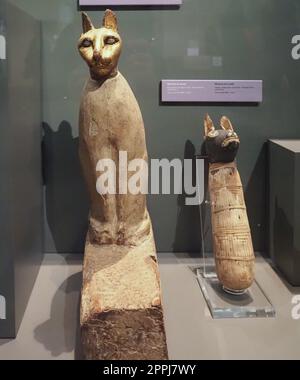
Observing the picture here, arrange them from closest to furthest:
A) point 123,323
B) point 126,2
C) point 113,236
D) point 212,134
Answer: point 123,323, point 113,236, point 212,134, point 126,2

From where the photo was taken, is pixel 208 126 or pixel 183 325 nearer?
pixel 183 325

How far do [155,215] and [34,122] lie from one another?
0.66m

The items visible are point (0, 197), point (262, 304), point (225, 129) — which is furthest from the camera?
point (225, 129)

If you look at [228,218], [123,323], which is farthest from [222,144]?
[123,323]

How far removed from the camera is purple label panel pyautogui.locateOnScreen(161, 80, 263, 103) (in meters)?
2.08

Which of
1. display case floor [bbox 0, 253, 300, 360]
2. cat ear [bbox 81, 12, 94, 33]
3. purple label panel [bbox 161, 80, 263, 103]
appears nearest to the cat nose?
cat ear [bbox 81, 12, 94, 33]

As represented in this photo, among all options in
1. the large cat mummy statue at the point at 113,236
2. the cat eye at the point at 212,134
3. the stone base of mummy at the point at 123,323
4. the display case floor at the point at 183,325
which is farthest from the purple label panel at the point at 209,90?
the stone base of mummy at the point at 123,323

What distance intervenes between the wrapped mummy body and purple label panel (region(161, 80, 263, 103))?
26 cm

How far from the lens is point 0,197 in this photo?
1.55 meters

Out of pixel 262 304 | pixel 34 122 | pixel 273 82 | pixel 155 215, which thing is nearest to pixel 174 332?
pixel 262 304

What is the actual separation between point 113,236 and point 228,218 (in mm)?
422

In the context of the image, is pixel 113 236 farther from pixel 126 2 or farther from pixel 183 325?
pixel 126 2

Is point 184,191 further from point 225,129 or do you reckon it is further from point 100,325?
point 100,325

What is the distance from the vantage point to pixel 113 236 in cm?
176
